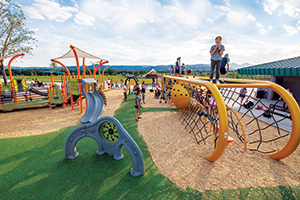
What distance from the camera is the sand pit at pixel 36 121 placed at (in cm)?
663

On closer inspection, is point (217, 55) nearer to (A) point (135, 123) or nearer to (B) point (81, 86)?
(A) point (135, 123)

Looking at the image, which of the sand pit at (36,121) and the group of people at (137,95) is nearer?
the sand pit at (36,121)

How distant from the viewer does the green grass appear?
3.24 metres

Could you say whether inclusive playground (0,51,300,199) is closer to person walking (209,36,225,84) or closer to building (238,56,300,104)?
person walking (209,36,225,84)

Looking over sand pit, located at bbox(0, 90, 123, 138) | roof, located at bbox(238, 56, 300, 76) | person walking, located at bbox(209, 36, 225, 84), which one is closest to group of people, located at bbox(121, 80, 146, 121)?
sand pit, located at bbox(0, 90, 123, 138)

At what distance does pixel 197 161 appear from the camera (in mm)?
4531

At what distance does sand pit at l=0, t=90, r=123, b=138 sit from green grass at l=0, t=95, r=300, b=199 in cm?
191

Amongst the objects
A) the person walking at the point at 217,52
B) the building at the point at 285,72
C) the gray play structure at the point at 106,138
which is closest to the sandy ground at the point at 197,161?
the gray play structure at the point at 106,138

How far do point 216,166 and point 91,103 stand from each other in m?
7.40

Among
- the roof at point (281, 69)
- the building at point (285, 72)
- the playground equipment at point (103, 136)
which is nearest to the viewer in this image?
the playground equipment at point (103, 136)

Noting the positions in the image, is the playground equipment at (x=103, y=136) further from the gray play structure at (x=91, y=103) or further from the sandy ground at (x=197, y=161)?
the gray play structure at (x=91, y=103)

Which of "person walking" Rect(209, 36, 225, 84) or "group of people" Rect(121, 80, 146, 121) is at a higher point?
"person walking" Rect(209, 36, 225, 84)

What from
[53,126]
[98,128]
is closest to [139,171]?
[98,128]

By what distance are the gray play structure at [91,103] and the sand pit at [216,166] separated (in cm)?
A: 392
